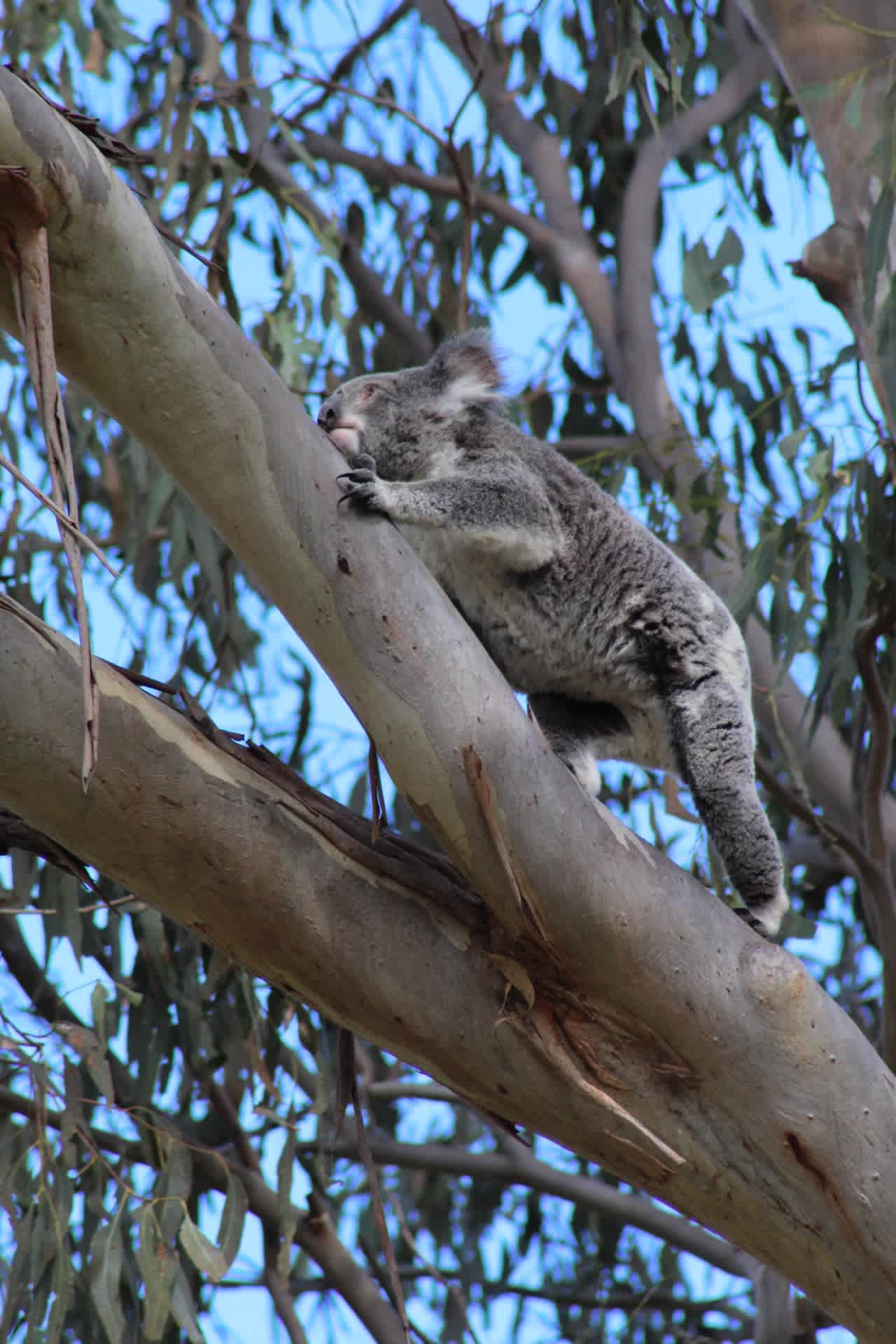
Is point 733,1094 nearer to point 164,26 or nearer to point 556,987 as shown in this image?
point 556,987

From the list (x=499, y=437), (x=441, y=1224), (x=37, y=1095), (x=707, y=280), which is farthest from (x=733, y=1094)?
(x=441, y=1224)

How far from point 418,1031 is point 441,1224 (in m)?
2.87

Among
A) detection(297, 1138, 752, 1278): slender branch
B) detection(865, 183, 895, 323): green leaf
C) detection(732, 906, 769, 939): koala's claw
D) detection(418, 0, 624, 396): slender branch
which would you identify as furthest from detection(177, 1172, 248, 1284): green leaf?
detection(418, 0, 624, 396): slender branch

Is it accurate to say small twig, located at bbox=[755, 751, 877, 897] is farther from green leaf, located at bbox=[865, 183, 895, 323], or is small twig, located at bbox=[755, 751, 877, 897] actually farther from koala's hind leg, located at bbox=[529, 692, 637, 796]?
green leaf, located at bbox=[865, 183, 895, 323]

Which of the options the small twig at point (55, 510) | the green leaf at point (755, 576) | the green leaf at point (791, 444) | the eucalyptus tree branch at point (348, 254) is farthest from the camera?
the eucalyptus tree branch at point (348, 254)

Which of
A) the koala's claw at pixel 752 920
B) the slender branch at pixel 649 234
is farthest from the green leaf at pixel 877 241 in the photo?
the slender branch at pixel 649 234

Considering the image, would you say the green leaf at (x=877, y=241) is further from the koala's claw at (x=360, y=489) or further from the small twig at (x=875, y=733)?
the koala's claw at (x=360, y=489)

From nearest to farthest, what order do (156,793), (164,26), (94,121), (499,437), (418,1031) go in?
1. (94,121)
2. (156,793)
3. (418,1031)
4. (499,437)
5. (164,26)

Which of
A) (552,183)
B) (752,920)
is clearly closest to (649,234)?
(552,183)

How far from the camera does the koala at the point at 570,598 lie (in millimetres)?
2502

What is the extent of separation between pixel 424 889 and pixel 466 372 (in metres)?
1.11

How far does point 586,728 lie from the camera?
9.36ft

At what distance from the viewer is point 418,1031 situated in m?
2.10

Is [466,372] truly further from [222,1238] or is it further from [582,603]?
[222,1238]
